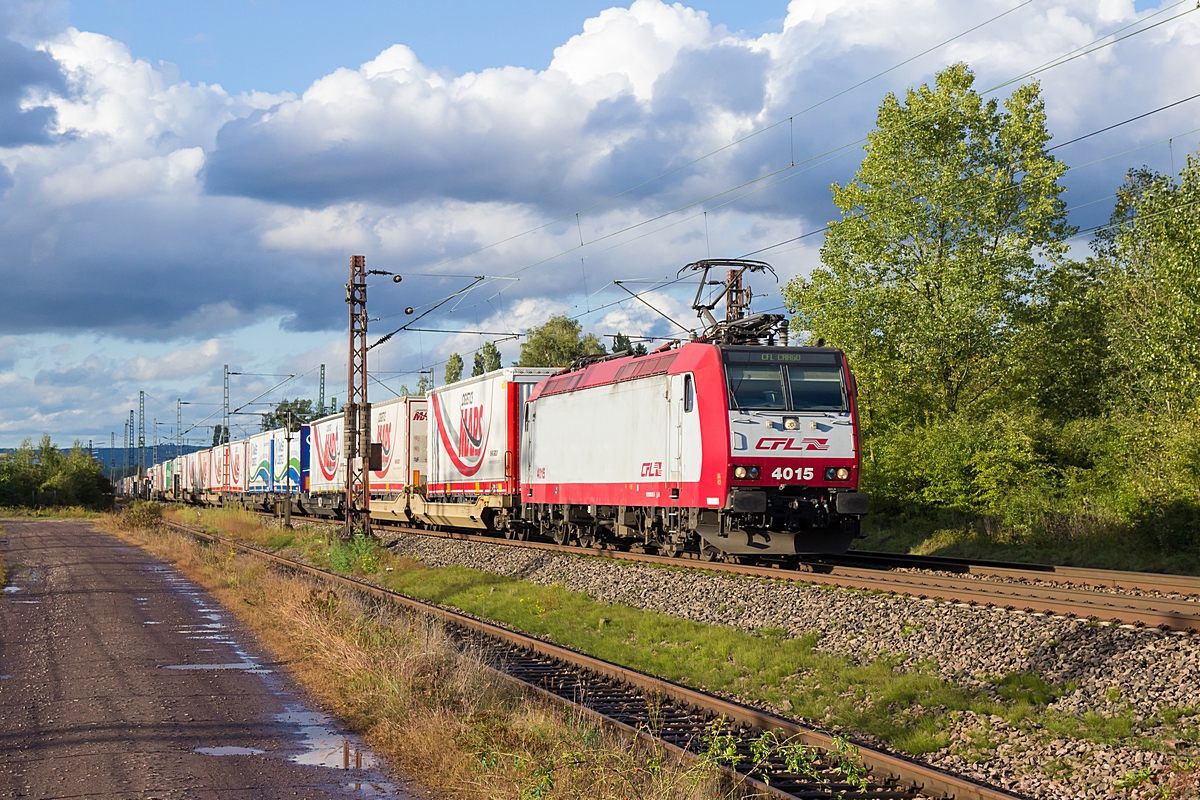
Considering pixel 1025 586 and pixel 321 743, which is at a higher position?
pixel 1025 586

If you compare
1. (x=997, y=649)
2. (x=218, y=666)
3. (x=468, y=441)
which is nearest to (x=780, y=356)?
(x=997, y=649)

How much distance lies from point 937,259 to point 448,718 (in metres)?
25.2

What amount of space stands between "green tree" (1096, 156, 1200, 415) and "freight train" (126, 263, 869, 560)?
742 centimetres

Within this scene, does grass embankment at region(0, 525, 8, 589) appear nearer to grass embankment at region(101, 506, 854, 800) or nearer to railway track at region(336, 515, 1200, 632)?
grass embankment at region(101, 506, 854, 800)

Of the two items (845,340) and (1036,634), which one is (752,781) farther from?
(845,340)

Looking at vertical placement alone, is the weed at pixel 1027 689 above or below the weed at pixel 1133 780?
above

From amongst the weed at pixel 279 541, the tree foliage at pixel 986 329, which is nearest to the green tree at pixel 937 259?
the tree foliage at pixel 986 329

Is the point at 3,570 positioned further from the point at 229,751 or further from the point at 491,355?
the point at 491,355

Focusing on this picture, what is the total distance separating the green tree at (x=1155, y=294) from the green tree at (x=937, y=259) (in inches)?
99.9

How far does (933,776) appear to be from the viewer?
7172 millimetres

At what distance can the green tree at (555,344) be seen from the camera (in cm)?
8975

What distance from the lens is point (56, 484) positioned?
84188 mm

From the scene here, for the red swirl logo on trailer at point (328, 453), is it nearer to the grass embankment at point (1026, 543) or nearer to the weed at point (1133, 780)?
the grass embankment at point (1026, 543)

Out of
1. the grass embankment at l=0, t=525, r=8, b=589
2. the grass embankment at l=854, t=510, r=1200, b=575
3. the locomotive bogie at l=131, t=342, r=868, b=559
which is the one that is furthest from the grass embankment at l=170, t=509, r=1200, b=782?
the grass embankment at l=0, t=525, r=8, b=589
